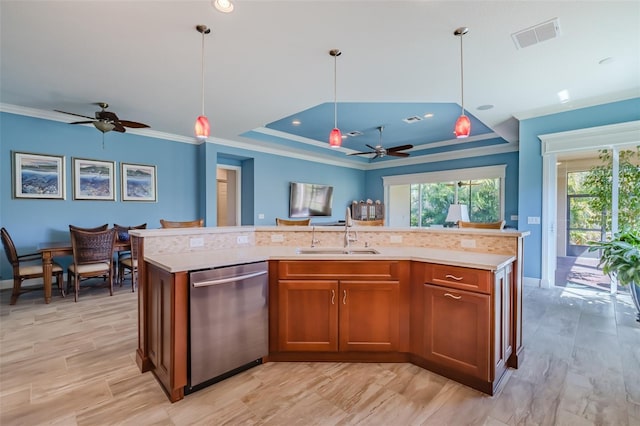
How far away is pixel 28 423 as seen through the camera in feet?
5.41

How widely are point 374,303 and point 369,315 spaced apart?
0.11 metres

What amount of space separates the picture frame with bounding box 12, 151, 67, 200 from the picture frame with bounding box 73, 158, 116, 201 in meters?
0.17

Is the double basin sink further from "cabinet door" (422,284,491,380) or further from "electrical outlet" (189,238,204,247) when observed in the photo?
"electrical outlet" (189,238,204,247)

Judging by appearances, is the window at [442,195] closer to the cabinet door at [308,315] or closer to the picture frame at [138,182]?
the cabinet door at [308,315]

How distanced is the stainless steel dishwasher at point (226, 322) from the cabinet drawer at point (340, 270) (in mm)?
203

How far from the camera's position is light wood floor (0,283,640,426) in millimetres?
1696

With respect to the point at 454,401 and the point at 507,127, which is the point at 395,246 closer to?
the point at 454,401

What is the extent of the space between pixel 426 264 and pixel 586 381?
1.37 m

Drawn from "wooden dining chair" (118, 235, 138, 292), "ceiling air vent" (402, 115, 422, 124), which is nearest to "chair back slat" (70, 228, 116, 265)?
"wooden dining chair" (118, 235, 138, 292)

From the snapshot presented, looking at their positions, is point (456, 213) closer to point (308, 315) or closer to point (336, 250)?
point (336, 250)

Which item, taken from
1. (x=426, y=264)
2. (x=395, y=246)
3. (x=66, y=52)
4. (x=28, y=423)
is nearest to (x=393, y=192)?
(x=395, y=246)

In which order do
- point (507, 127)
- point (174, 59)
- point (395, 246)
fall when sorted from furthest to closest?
point (507, 127)
point (174, 59)
point (395, 246)

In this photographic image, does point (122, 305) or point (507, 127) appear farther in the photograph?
point (507, 127)

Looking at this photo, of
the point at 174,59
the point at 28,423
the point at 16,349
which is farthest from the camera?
the point at 174,59
